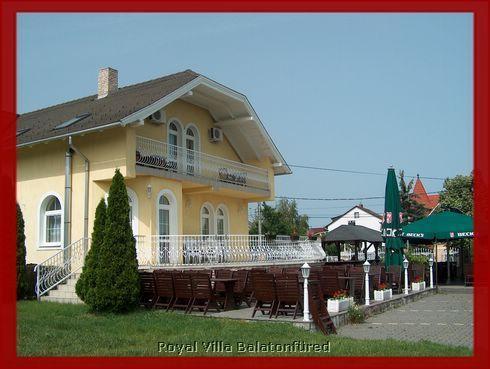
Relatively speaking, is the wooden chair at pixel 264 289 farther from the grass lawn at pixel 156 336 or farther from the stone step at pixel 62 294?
the stone step at pixel 62 294

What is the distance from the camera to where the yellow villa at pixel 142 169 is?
53.0 feet

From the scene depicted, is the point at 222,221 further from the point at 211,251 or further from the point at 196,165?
the point at 211,251

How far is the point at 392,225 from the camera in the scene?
18453 millimetres

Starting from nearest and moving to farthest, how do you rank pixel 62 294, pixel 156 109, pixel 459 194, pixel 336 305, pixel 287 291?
pixel 287 291 < pixel 336 305 < pixel 62 294 < pixel 156 109 < pixel 459 194

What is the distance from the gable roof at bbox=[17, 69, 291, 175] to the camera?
645 inches

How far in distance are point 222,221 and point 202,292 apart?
10.5 metres

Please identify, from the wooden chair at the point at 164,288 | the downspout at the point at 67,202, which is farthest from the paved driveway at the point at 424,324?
the downspout at the point at 67,202

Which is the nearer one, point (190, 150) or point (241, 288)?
point (241, 288)

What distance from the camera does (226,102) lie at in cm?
2097

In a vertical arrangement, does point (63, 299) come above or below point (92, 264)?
below

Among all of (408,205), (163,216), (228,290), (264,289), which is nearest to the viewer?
(264,289)

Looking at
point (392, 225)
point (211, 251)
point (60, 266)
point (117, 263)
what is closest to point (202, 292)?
point (117, 263)

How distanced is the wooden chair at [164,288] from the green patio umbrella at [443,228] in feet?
33.4
